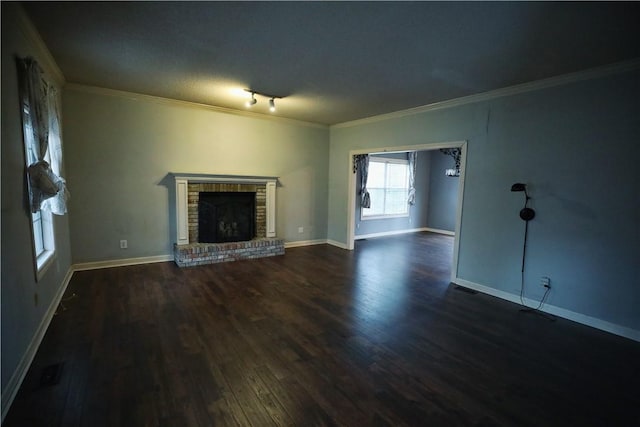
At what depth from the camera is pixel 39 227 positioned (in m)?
2.93

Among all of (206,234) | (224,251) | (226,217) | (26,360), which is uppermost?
(226,217)

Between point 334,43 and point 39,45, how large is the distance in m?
2.61

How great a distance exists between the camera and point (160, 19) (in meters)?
2.22

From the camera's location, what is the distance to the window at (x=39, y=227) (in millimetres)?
2331

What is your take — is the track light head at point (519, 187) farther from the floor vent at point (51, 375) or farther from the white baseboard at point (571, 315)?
the floor vent at point (51, 375)

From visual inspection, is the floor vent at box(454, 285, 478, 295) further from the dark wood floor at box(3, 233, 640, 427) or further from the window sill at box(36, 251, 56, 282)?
the window sill at box(36, 251, 56, 282)

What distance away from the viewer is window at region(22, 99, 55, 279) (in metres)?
2.33

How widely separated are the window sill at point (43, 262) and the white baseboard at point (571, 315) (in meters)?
4.69

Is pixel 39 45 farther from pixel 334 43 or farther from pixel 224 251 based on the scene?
pixel 224 251

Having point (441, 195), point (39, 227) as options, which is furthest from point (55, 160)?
point (441, 195)

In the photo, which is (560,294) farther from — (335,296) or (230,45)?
(230,45)

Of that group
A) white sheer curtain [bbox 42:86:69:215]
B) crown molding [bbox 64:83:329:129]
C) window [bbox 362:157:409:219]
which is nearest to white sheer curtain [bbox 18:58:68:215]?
white sheer curtain [bbox 42:86:69:215]

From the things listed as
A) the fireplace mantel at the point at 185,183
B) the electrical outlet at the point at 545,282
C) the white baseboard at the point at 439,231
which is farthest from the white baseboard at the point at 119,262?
the white baseboard at the point at 439,231

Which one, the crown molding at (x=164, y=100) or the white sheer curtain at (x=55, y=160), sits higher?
the crown molding at (x=164, y=100)
